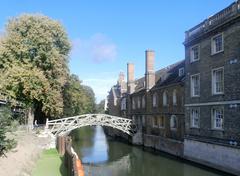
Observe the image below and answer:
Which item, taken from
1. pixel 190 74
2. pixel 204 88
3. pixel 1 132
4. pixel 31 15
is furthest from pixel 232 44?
pixel 31 15

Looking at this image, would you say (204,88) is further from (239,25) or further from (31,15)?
(31,15)

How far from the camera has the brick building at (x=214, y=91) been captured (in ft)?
65.8

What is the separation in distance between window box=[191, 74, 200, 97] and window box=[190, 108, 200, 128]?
3.54 feet

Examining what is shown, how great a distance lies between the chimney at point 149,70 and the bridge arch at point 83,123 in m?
4.79

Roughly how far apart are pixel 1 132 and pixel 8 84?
57.1ft

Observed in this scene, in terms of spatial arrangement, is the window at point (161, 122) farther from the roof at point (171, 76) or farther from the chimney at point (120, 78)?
the chimney at point (120, 78)

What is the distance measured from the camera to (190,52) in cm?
2578

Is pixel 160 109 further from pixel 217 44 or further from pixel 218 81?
pixel 217 44

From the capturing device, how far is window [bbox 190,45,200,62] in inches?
978

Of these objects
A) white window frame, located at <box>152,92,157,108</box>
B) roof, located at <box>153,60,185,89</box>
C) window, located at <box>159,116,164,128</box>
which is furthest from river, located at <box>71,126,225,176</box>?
roof, located at <box>153,60,185,89</box>

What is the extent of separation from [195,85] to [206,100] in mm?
2146

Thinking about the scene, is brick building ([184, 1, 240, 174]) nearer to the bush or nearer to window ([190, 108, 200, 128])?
window ([190, 108, 200, 128])

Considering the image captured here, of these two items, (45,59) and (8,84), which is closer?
(8,84)

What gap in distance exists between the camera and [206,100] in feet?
76.4
